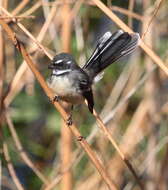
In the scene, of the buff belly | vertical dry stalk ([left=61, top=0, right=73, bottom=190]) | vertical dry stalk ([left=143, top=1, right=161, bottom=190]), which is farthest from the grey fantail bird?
vertical dry stalk ([left=143, top=1, right=161, bottom=190])

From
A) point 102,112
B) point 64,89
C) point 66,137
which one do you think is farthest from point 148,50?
point 102,112

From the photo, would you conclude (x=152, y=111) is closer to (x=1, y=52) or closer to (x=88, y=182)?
(x=88, y=182)

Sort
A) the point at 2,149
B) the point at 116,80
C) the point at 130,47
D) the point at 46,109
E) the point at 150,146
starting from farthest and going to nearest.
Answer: the point at 46,109
the point at 116,80
the point at 150,146
the point at 2,149
the point at 130,47

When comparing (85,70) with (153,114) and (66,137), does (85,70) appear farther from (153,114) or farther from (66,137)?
(153,114)

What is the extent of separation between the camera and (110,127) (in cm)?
405

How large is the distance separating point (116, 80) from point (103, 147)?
22.3 inches

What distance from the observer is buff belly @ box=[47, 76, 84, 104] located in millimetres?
2834

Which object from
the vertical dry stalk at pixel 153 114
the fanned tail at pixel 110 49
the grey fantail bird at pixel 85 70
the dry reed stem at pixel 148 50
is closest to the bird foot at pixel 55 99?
the grey fantail bird at pixel 85 70

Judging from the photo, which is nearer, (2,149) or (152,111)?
(2,149)

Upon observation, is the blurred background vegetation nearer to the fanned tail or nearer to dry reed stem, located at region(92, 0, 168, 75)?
Result: the fanned tail

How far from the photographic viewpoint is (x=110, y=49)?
2842mm

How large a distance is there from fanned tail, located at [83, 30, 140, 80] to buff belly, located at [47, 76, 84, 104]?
159 millimetres

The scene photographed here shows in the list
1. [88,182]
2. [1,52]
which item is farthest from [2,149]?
[88,182]

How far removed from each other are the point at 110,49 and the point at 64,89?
1.06ft
